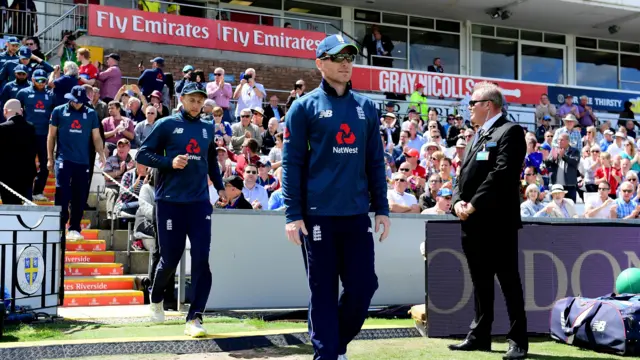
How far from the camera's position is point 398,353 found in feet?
22.2

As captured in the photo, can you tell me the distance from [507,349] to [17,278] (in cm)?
483

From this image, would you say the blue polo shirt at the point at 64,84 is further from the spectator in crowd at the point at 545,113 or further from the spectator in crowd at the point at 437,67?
the spectator in crowd at the point at 437,67

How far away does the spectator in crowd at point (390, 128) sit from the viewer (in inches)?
721

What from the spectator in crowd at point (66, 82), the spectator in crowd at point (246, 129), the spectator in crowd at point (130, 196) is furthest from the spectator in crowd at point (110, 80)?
the spectator in crowd at point (130, 196)

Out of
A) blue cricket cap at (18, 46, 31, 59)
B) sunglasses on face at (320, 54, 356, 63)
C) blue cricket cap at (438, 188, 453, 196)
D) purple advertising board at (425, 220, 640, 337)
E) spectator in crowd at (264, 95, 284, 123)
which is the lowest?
purple advertising board at (425, 220, 640, 337)

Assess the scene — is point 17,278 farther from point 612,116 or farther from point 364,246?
point 612,116

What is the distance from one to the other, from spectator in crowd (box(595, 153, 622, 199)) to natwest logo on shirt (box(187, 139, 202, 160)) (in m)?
12.2

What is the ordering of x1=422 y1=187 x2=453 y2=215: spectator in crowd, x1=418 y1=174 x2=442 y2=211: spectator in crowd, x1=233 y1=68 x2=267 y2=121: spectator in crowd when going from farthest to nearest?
x1=233 y1=68 x2=267 y2=121: spectator in crowd
x1=418 y1=174 x2=442 y2=211: spectator in crowd
x1=422 y1=187 x2=453 y2=215: spectator in crowd

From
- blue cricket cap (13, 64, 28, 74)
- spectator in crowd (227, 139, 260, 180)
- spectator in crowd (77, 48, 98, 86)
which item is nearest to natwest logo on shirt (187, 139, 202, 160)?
spectator in crowd (227, 139, 260, 180)

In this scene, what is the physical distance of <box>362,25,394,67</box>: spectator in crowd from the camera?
26.9 meters

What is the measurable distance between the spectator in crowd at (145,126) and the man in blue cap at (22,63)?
2598 millimetres

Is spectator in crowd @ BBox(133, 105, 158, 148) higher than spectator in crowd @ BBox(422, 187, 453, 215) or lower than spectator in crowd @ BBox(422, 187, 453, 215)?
higher

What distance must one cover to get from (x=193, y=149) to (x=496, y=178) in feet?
8.71

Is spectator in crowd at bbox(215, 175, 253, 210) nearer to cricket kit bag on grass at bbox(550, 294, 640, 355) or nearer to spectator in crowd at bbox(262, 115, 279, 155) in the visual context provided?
cricket kit bag on grass at bbox(550, 294, 640, 355)
